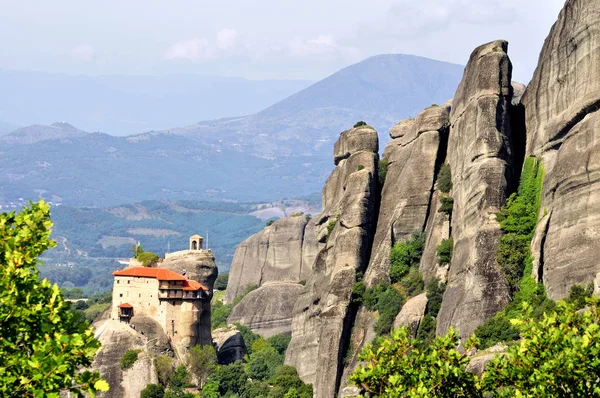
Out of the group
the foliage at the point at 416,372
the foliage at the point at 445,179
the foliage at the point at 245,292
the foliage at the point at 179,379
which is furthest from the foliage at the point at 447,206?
the foliage at the point at 245,292

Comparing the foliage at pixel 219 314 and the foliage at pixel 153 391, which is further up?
the foliage at pixel 219 314

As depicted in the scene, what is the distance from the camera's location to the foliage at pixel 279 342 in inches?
4790

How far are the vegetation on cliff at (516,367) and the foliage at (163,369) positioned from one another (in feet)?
175

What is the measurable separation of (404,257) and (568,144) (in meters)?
18.0

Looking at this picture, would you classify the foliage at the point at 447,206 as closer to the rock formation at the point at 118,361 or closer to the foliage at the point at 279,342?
the rock formation at the point at 118,361

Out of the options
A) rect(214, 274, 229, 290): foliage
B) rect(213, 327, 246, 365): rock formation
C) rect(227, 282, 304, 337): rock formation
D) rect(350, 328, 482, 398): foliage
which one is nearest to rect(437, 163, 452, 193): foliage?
rect(213, 327, 246, 365): rock formation

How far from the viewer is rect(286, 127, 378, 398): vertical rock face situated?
90.2m

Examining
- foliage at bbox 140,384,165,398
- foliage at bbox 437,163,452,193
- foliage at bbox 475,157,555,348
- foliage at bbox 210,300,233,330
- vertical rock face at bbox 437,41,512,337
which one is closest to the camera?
foliage at bbox 475,157,555,348

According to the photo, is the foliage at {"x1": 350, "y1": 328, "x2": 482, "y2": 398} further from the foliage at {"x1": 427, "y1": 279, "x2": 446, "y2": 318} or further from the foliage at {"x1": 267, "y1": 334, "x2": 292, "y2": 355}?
the foliage at {"x1": 267, "y1": 334, "x2": 292, "y2": 355}

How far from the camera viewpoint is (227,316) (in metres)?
139

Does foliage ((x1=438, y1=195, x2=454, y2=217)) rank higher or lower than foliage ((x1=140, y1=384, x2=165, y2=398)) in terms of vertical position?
higher

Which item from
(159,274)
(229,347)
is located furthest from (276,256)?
(159,274)

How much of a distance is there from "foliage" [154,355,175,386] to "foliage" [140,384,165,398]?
3.22ft

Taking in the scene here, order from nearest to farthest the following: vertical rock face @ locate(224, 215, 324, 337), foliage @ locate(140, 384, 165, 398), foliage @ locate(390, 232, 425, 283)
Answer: foliage @ locate(390, 232, 425, 283)
foliage @ locate(140, 384, 165, 398)
vertical rock face @ locate(224, 215, 324, 337)
